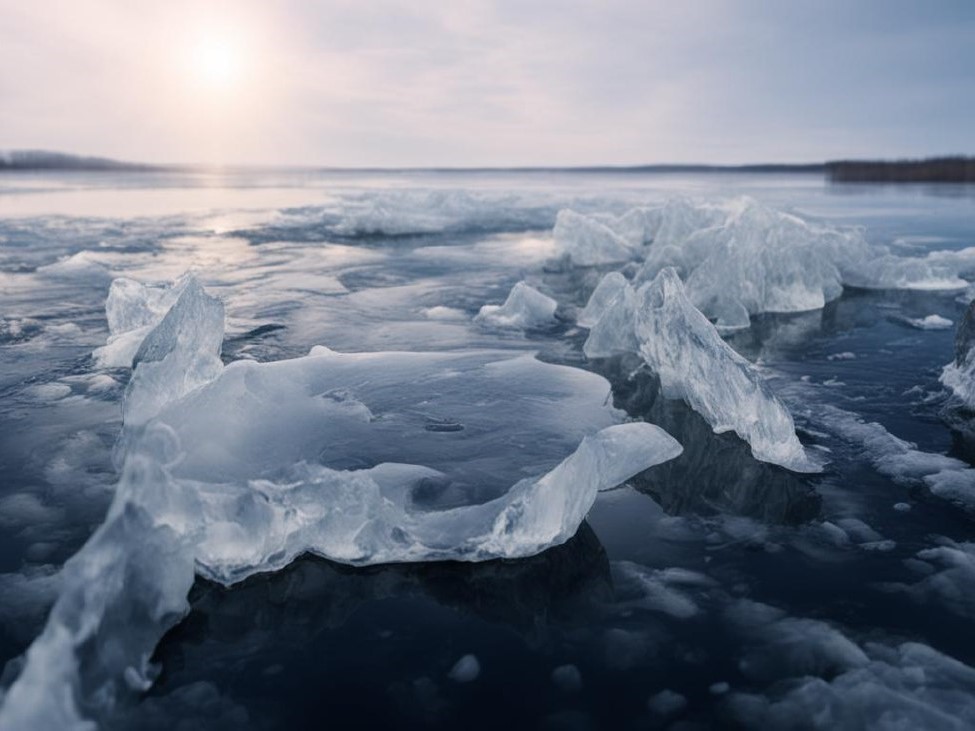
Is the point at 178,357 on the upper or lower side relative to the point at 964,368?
upper

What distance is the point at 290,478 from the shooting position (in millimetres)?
3133

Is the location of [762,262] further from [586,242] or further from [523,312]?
[586,242]

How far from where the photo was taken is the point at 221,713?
7.29 ft

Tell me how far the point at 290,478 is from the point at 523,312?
475 cm

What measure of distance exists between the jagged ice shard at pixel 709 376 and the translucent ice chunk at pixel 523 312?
1.97 metres

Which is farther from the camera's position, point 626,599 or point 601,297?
point 601,297

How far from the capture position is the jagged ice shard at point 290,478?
2236 mm

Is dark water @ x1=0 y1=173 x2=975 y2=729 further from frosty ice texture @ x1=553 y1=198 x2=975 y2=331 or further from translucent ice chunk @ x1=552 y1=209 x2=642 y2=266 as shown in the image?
translucent ice chunk @ x1=552 y1=209 x2=642 y2=266

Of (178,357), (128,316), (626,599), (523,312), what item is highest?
(178,357)

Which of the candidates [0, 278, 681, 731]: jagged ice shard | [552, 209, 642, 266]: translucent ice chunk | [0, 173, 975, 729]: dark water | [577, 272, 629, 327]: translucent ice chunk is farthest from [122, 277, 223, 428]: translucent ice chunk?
[552, 209, 642, 266]: translucent ice chunk

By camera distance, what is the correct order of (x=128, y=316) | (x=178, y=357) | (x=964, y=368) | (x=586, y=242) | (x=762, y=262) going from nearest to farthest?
(x=178, y=357)
(x=964, y=368)
(x=128, y=316)
(x=762, y=262)
(x=586, y=242)

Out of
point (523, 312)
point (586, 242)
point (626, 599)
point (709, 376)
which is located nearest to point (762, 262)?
point (523, 312)

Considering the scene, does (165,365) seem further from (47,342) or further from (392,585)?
(47,342)

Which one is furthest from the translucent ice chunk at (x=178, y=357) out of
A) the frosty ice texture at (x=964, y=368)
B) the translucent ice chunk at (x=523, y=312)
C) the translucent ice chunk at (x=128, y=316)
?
the frosty ice texture at (x=964, y=368)
